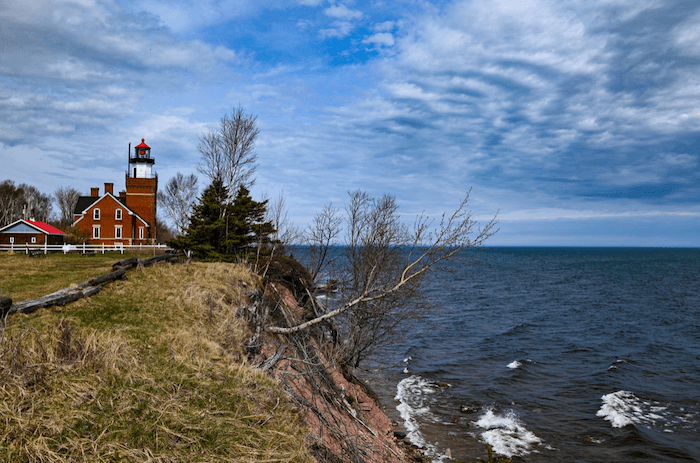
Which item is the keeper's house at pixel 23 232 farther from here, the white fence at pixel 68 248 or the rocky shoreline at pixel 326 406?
the rocky shoreline at pixel 326 406

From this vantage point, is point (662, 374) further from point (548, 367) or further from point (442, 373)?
point (442, 373)

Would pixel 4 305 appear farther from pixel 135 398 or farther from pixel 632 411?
pixel 632 411

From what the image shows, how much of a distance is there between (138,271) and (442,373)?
14.1m

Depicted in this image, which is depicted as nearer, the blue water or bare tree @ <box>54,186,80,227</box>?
the blue water

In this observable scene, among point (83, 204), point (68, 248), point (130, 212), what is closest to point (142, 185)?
point (130, 212)

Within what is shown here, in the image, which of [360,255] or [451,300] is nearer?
[360,255]

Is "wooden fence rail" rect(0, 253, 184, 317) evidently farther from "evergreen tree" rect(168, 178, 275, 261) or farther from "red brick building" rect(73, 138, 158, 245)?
"red brick building" rect(73, 138, 158, 245)

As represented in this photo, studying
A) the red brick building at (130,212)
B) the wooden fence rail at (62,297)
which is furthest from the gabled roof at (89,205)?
the wooden fence rail at (62,297)

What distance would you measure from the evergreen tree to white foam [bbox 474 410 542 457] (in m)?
13.0

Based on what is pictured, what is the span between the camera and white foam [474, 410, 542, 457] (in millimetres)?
12578

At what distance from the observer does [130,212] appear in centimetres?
4700

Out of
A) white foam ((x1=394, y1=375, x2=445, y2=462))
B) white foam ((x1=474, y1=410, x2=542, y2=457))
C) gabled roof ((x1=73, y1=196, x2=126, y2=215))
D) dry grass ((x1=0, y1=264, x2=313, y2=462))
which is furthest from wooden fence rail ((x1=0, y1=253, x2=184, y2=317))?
gabled roof ((x1=73, y1=196, x2=126, y2=215))

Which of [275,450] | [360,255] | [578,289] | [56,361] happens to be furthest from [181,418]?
[578,289]

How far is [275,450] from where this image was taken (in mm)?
5324
